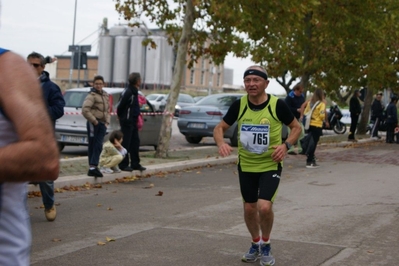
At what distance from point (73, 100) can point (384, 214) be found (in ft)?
33.3

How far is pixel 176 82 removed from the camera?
1878 centimetres

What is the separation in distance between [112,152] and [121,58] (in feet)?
247

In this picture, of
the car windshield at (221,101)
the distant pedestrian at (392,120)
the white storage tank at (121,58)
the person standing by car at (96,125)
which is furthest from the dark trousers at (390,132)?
the white storage tank at (121,58)

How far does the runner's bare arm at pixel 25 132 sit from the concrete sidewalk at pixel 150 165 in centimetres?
964

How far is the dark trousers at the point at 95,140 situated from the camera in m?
13.0

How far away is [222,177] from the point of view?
15172mm

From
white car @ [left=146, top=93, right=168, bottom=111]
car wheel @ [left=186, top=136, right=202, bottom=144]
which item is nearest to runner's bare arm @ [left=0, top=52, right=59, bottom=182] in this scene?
car wheel @ [left=186, top=136, right=202, bottom=144]

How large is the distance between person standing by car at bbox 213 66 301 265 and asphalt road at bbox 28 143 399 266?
1.80ft

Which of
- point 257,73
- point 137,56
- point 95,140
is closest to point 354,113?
point 95,140

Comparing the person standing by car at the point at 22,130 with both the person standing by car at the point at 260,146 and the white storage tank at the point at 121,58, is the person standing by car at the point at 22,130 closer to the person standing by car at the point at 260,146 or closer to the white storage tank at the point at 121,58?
the person standing by car at the point at 260,146

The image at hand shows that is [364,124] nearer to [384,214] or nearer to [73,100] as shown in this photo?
[73,100]

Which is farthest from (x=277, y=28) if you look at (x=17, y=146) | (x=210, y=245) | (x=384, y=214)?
(x=17, y=146)

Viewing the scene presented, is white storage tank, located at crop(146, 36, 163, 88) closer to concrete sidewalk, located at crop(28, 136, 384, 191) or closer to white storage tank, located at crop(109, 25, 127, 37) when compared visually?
white storage tank, located at crop(109, 25, 127, 37)

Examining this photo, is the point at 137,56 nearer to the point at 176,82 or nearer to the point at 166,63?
the point at 166,63
